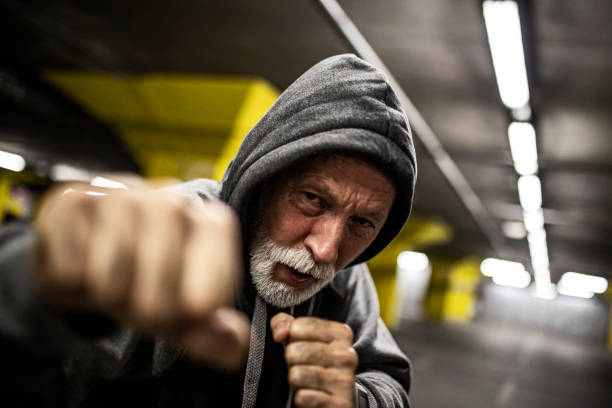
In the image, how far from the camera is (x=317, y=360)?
2.20 feet

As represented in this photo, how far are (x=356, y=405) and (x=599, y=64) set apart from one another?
293cm

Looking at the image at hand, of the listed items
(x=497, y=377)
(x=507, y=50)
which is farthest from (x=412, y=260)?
(x=507, y=50)

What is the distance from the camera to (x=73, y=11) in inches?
138

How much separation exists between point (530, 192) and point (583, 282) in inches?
462

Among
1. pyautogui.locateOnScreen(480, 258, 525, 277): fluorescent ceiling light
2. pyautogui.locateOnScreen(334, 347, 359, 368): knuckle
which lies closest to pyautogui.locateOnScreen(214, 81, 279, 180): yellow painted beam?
pyautogui.locateOnScreen(334, 347, 359, 368): knuckle

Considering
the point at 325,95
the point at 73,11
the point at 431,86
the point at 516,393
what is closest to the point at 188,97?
the point at 73,11

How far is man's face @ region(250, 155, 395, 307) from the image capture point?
2.81 feet

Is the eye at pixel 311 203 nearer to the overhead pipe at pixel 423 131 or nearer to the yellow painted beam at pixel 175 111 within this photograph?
the overhead pipe at pixel 423 131

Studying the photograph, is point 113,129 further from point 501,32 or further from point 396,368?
point 396,368

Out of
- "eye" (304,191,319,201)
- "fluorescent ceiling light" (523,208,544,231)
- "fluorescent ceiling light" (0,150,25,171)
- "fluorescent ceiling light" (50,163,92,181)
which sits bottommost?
"eye" (304,191,319,201)

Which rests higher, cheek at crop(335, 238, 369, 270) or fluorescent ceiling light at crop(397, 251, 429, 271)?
fluorescent ceiling light at crop(397, 251, 429, 271)

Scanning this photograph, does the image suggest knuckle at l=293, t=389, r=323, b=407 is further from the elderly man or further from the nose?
the nose

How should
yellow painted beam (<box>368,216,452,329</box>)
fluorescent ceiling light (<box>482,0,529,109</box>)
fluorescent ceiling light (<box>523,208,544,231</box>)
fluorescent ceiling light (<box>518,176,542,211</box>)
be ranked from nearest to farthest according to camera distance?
fluorescent ceiling light (<box>482,0,529,109</box>)
fluorescent ceiling light (<box>518,176,542,211</box>)
fluorescent ceiling light (<box>523,208,544,231</box>)
yellow painted beam (<box>368,216,452,329</box>)

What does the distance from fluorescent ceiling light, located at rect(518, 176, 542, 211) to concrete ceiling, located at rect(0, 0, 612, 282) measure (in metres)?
0.13
